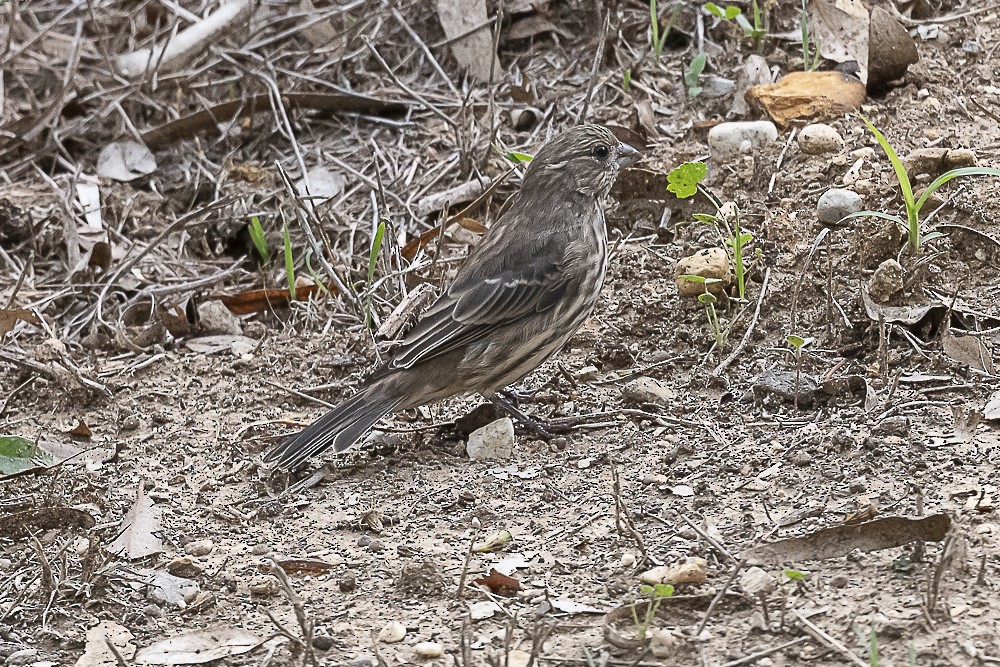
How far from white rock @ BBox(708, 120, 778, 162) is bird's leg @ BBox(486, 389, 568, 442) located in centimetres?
175

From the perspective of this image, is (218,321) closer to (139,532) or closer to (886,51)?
(139,532)

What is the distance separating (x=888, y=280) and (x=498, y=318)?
1.56 metres

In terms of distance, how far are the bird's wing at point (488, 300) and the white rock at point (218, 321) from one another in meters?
1.25

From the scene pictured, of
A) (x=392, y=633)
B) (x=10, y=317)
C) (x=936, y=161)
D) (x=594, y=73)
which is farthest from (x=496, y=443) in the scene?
(x=10, y=317)

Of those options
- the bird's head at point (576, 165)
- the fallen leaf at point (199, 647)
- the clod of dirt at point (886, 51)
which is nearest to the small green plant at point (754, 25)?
the clod of dirt at point (886, 51)

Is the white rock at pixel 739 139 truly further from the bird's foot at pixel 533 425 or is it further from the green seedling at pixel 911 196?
the bird's foot at pixel 533 425

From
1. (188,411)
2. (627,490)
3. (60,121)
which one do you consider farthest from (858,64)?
(60,121)

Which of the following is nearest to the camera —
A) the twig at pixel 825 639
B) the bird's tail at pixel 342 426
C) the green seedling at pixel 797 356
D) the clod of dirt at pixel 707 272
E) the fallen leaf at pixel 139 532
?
the twig at pixel 825 639

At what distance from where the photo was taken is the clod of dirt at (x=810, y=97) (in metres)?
6.33

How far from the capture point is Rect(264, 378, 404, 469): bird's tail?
15.8 ft

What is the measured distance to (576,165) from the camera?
562 cm

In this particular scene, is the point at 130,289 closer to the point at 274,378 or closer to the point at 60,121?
the point at 274,378

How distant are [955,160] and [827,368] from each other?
1.27 meters

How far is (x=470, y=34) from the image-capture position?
7.57 m
